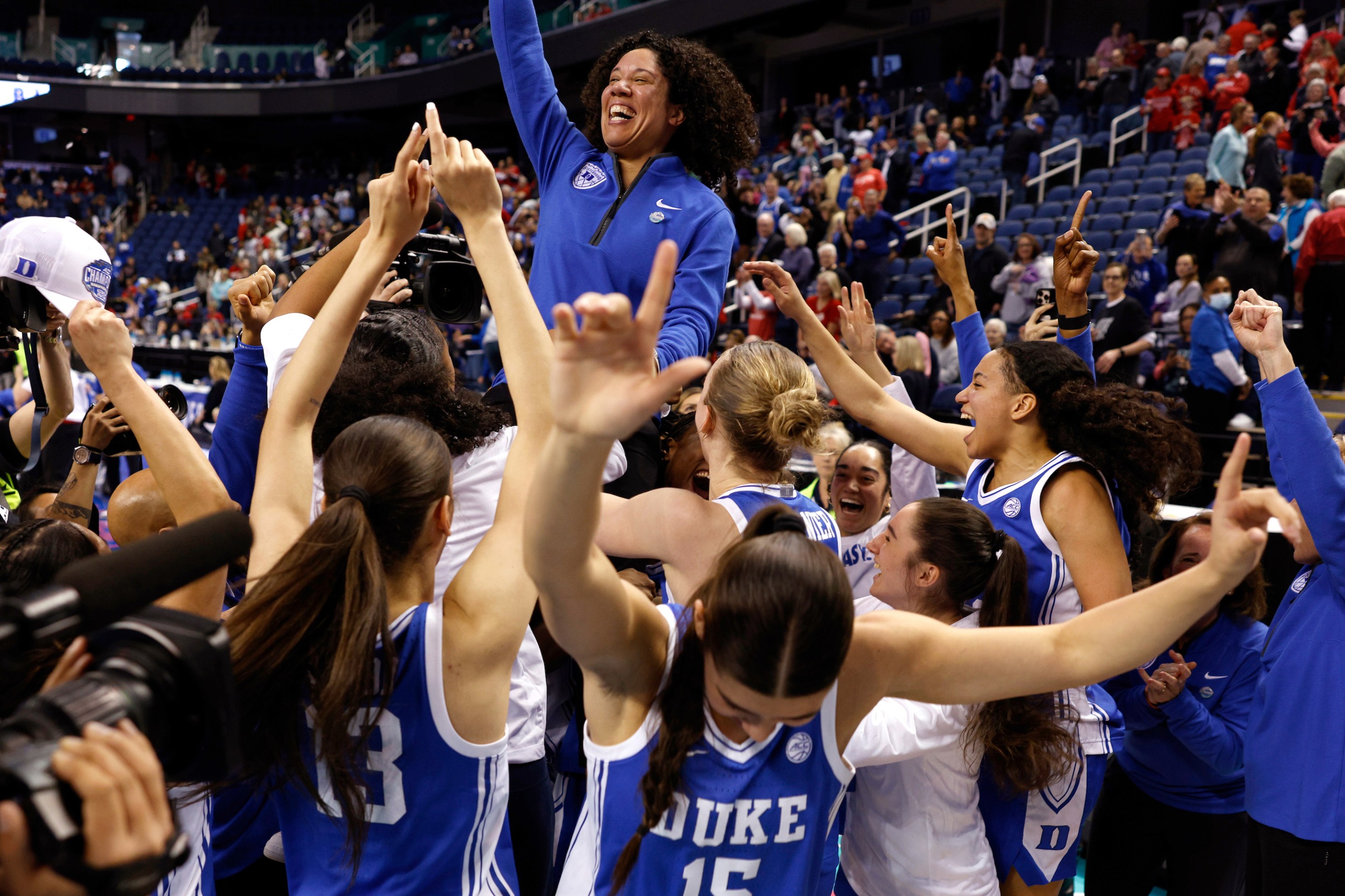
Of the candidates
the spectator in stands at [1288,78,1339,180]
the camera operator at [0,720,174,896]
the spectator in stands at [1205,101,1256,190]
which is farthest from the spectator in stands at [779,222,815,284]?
the camera operator at [0,720,174,896]

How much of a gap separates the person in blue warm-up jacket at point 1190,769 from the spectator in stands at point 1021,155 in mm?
9790

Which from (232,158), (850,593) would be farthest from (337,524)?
(232,158)

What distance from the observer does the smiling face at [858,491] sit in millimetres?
3340

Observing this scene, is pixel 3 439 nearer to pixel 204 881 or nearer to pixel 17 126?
pixel 204 881

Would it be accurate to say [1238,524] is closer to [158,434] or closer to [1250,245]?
[158,434]

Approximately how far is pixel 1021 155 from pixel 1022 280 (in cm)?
362

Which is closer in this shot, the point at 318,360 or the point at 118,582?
the point at 118,582

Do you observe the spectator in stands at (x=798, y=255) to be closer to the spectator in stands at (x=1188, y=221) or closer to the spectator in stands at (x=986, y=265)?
the spectator in stands at (x=986, y=265)

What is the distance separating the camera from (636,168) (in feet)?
9.09

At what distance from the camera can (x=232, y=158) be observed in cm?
2809

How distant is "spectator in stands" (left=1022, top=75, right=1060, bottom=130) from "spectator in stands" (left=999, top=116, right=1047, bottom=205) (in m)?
0.43

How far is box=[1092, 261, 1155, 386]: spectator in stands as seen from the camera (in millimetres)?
7293

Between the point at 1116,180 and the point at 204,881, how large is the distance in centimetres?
1103

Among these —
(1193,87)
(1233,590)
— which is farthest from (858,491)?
(1193,87)
